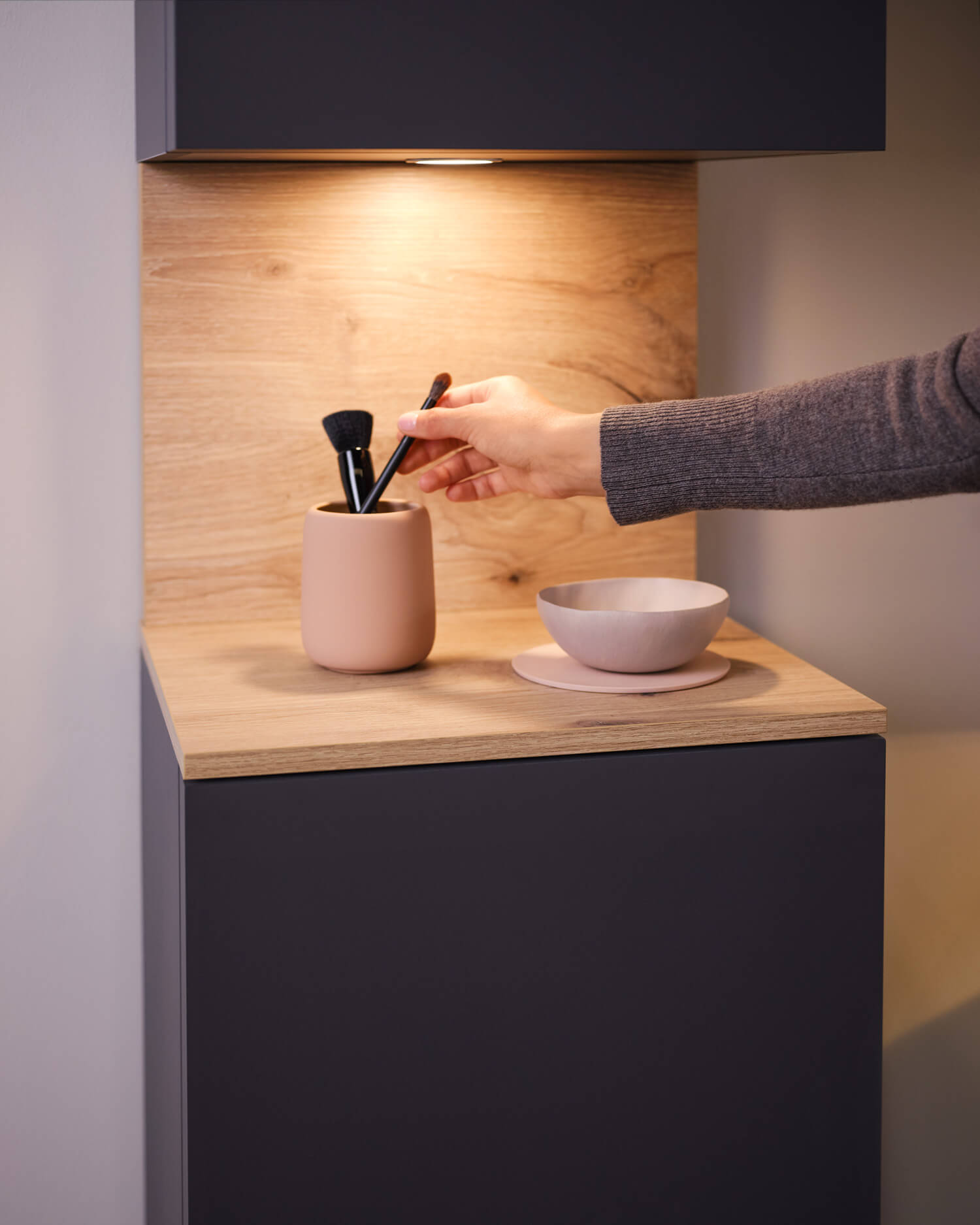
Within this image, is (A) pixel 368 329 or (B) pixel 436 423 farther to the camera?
(A) pixel 368 329

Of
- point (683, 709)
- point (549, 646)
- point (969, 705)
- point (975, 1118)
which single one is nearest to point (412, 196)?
point (549, 646)

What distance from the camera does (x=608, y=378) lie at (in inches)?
52.5

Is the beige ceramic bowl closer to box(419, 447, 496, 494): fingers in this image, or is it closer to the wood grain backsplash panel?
box(419, 447, 496, 494): fingers

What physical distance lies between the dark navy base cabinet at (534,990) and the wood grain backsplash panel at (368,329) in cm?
39

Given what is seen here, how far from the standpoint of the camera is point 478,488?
1174mm

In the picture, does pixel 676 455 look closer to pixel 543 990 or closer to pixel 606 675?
pixel 606 675

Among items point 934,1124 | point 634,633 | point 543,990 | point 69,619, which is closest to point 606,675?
point 634,633

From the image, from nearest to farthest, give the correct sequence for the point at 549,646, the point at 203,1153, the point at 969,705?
the point at 203,1153
the point at 549,646
the point at 969,705

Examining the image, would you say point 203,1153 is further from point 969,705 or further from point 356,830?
point 969,705

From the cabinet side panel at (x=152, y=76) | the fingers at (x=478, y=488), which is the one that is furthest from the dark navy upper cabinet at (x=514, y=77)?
the fingers at (x=478, y=488)

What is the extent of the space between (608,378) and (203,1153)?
Result: 2.85 ft

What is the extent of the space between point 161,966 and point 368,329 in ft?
2.19

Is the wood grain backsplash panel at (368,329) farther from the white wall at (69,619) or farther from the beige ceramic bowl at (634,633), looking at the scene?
the beige ceramic bowl at (634,633)

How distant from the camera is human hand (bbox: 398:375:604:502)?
39.0 inches
